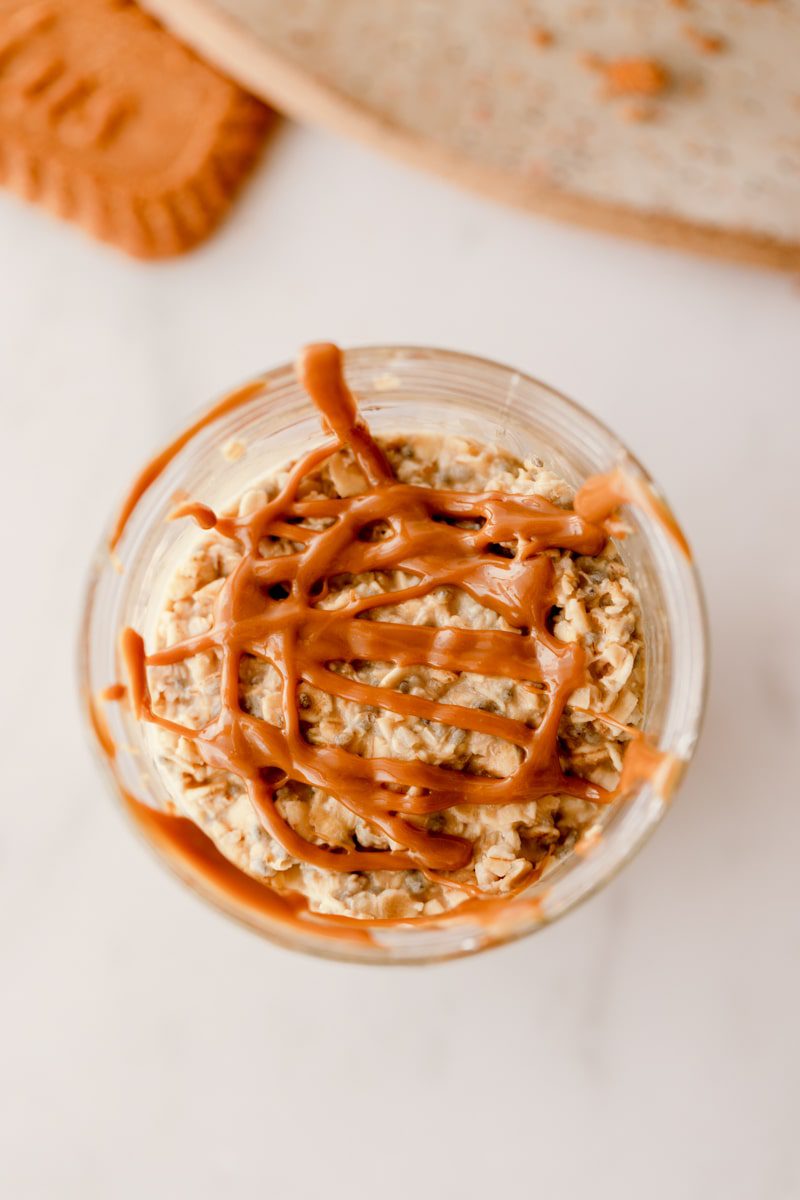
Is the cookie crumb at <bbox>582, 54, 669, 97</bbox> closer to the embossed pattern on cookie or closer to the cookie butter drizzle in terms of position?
the embossed pattern on cookie

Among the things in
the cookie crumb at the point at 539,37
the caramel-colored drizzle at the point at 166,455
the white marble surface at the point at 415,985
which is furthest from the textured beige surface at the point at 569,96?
the caramel-colored drizzle at the point at 166,455

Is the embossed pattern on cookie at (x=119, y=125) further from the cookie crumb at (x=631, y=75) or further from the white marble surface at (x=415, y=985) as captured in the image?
the cookie crumb at (x=631, y=75)

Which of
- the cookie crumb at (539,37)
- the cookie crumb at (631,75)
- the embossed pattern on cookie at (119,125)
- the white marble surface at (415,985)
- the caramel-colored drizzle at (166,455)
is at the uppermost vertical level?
the embossed pattern on cookie at (119,125)

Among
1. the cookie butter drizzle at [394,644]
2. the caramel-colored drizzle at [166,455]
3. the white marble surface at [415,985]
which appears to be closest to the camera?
the cookie butter drizzle at [394,644]

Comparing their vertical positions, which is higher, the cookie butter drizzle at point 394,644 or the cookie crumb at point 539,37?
A: the cookie crumb at point 539,37

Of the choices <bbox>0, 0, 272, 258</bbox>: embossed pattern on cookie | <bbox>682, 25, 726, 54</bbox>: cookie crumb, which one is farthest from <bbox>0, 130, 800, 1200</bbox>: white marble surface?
<bbox>682, 25, 726, 54</bbox>: cookie crumb

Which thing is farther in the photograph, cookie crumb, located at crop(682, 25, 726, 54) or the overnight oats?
cookie crumb, located at crop(682, 25, 726, 54)

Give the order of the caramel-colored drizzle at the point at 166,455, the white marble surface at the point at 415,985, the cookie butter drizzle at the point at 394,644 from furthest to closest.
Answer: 1. the white marble surface at the point at 415,985
2. the caramel-colored drizzle at the point at 166,455
3. the cookie butter drizzle at the point at 394,644
